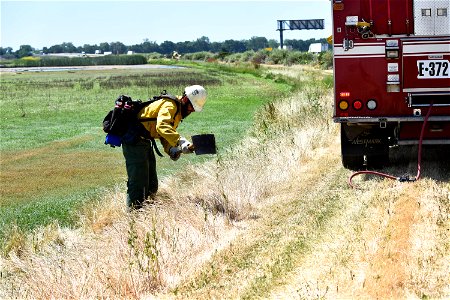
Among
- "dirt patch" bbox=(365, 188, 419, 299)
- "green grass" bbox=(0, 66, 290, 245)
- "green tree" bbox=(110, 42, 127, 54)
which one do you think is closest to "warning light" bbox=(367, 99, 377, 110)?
"dirt patch" bbox=(365, 188, 419, 299)

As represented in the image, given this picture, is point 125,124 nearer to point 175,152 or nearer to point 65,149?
point 175,152

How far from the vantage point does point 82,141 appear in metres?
20.7

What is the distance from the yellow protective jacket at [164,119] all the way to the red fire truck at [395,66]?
7.94 ft

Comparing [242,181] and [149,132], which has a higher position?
[149,132]

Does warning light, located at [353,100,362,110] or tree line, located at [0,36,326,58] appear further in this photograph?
tree line, located at [0,36,326,58]

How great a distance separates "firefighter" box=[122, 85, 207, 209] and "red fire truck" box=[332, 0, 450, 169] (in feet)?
7.03

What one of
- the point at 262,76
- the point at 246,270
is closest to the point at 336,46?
the point at 246,270

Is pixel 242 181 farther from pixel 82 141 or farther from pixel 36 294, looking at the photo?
pixel 82 141

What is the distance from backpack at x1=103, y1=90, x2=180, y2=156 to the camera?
9.12 meters

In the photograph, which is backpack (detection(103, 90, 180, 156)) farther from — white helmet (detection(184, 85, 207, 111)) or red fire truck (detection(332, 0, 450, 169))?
red fire truck (detection(332, 0, 450, 169))

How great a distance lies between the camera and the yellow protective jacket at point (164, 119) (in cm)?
858

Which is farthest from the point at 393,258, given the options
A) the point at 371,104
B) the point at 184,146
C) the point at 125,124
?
the point at 125,124

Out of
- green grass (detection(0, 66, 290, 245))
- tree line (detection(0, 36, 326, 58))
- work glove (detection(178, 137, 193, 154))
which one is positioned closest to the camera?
work glove (detection(178, 137, 193, 154))

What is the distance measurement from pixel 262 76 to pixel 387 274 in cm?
4735
